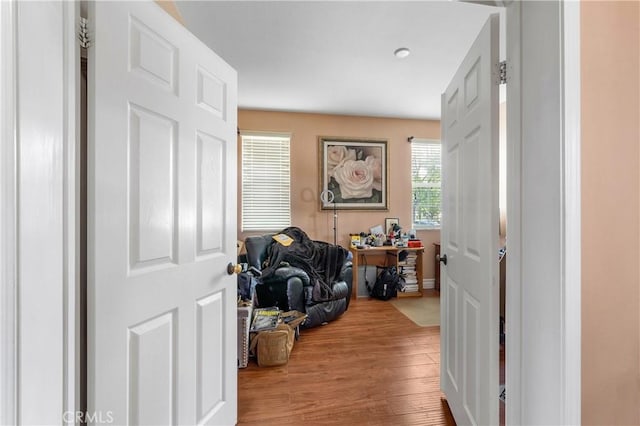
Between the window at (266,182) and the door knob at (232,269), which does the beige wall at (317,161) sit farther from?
the door knob at (232,269)

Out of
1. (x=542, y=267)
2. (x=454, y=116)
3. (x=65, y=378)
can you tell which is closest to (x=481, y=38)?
(x=454, y=116)

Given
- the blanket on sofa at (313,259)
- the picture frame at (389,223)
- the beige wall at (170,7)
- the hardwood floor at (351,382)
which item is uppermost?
the beige wall at (170,7)

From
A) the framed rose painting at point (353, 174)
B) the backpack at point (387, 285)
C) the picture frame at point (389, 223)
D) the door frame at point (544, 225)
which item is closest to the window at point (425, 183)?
the picture frame at point (389, 223)

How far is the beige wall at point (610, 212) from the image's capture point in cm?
82

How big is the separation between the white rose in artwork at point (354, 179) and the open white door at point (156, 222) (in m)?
2.73

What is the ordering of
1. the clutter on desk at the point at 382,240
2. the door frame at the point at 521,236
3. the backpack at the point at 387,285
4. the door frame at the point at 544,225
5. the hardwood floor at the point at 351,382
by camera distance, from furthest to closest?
the clutter on desk at the point at 382,240, the backpack at the point at 387,285, the hardwood floor at the point at 351,382, the door frame at the point at 544,225, the door frame at the point at 521,236

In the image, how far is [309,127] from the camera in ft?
13.1

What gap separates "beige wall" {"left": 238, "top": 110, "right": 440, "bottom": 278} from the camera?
3926mm

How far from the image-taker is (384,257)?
4.07m

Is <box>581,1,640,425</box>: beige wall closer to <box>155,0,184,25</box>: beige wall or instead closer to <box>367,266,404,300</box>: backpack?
<box>155,0,184,25</box>: beige wall

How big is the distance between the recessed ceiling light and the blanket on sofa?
2.09 meters

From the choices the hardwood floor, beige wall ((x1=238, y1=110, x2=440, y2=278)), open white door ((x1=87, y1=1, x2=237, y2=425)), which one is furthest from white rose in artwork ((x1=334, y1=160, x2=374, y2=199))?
open white door ((x1=87, y1=1, x2=237, y2=425))

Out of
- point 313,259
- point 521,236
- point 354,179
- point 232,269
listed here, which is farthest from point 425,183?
point 232,269

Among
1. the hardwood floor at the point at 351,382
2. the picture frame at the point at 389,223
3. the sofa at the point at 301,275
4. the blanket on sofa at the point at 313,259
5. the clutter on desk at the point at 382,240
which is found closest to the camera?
the hardwood floor at the point at 351,382
